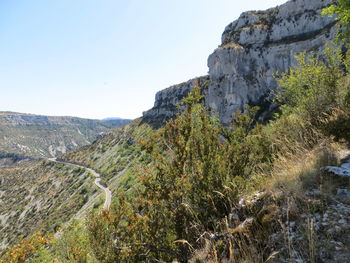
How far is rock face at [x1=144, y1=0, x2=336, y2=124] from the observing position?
66.1 metres

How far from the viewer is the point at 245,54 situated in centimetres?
7412

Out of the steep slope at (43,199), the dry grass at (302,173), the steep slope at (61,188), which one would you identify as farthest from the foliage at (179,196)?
the steep slope at (43,199)

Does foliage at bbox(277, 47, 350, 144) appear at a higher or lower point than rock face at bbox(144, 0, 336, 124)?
lower

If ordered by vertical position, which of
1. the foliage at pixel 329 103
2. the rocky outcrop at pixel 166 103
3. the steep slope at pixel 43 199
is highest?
the rocky outcrop at pixel 166 103

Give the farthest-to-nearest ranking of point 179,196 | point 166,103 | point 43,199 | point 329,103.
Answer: point 166,103, point 43,199, point 329,103, point 179,196

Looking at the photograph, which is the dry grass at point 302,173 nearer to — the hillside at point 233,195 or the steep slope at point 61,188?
the hillside at point 233,195

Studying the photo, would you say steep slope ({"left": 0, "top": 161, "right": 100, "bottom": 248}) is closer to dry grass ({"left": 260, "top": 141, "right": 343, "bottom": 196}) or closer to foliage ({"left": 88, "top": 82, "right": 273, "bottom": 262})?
foliage ({"left": 88, "top": 82, "right": 273, "bottom": 262})

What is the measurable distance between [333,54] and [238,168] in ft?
27.5

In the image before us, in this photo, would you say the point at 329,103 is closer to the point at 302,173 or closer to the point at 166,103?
the point at 302,173

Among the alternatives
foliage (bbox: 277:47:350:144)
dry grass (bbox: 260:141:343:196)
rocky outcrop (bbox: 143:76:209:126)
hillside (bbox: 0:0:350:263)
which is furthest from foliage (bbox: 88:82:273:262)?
rocky outcrop (bbox: 143:76:209:126)

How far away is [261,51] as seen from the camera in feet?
238

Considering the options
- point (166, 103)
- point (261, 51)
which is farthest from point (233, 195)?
point (166, 103)

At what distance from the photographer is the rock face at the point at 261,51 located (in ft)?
217

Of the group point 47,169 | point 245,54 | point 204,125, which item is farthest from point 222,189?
point 47,169
